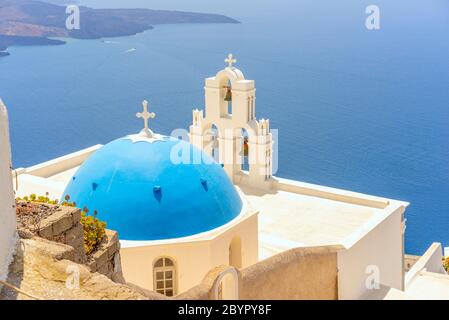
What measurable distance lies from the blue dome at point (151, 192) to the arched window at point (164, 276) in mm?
446

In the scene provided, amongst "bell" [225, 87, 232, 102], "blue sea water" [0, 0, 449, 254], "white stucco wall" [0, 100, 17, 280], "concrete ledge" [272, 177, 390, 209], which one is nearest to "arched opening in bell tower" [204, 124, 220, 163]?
"bell" [225, 87, 232, 102]

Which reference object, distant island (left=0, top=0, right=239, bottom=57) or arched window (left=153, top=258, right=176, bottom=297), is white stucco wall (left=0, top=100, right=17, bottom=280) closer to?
arched window (left=153, top=258, right=176, bottom=297)

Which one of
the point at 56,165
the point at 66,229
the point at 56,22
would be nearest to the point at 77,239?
the point at 66,229

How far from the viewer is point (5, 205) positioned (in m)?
5.83

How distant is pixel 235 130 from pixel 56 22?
2822 inches

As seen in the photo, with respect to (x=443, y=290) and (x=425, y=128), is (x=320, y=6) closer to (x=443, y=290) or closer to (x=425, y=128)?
(x=425, y=128)

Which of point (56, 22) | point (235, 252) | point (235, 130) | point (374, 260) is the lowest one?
point (374, 260)

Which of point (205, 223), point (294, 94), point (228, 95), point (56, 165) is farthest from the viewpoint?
point (294, 94)

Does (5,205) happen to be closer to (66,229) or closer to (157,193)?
(66,229)

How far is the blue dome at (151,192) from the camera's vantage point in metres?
10.6

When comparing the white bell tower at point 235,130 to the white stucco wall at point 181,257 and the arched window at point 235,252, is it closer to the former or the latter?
the arched window at point 235,252

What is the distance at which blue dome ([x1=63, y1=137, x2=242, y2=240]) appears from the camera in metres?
10.6

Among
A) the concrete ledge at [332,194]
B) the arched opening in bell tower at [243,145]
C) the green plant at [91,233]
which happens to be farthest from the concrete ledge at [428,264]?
the green plant at [91,233]
